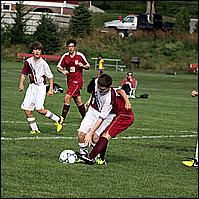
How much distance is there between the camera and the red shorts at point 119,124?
11.9 meters

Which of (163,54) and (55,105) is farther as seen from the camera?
(163,54)

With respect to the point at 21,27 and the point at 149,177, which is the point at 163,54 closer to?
the point at 21,27

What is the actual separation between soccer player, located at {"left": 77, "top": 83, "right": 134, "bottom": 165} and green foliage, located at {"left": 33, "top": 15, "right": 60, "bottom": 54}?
43.6 meters

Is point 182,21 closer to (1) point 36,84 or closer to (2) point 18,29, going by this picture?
(2) point 18,29

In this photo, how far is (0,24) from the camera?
57688 mm

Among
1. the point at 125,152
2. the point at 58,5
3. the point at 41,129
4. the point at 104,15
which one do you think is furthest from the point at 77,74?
the point at 104,15

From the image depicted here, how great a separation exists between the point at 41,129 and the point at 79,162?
193 inches

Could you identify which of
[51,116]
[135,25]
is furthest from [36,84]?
[135,25]

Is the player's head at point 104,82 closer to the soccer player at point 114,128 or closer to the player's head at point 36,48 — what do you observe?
the soccer player at point 114,128

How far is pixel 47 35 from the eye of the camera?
5531 cm

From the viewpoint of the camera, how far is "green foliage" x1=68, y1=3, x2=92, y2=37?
2295 inches

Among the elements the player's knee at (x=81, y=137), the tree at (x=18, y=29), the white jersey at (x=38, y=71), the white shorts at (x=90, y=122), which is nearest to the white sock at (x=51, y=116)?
the white jersey at (x=38, y=71)

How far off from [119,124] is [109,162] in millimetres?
614

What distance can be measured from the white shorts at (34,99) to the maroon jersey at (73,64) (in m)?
2.14
